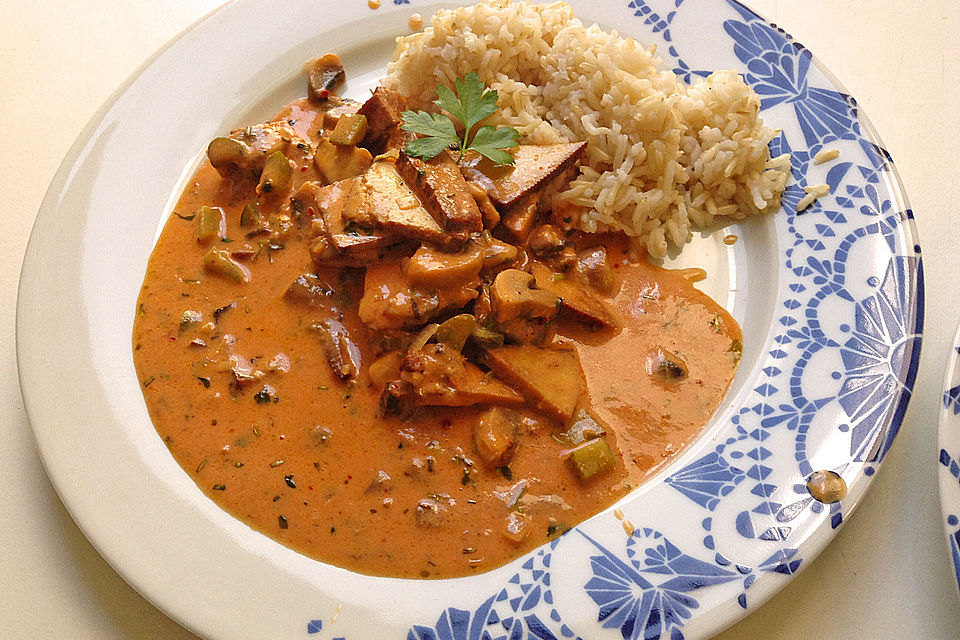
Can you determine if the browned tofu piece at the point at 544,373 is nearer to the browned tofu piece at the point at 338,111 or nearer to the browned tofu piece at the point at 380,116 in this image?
the browned tofu piece at the point at 380,116

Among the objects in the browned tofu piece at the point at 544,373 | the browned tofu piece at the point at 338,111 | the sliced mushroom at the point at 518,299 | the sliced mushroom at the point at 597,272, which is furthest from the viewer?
the browned tofu piece at the point at 338,111

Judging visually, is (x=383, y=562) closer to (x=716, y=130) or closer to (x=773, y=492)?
(x=773, y=492)

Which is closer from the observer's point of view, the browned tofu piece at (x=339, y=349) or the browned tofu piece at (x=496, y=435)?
the browned tofu piece at (x=496, y=435)

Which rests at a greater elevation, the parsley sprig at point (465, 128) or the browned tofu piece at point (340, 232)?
the parsley sprig at point (465, 128)

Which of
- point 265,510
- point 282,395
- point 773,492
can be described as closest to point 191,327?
point 282,395

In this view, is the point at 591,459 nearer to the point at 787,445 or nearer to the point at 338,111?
the point at 787,445

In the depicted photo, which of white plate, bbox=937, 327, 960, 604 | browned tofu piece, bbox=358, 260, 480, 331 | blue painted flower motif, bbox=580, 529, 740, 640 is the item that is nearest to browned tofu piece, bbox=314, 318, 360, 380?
browned tofu piece, bbox=358, 260, 480, 331

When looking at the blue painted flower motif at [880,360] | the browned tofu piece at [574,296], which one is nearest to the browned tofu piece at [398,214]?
the browned tofu piece at [574,296]
